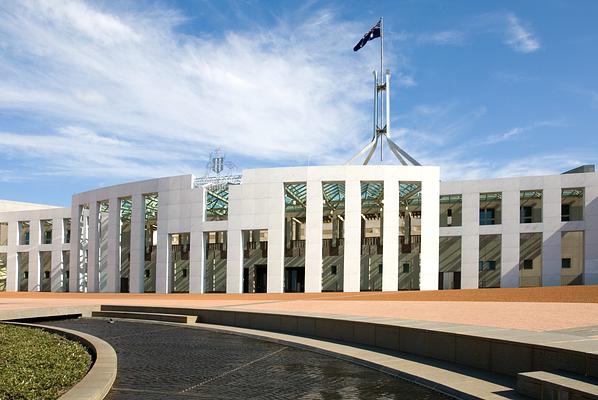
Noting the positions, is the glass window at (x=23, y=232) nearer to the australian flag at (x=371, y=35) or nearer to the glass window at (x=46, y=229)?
the glass window at (x=46, y=229)

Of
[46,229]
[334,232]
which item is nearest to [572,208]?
[334,232]

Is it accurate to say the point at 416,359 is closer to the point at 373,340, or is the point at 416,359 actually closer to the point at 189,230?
the point at 373,340

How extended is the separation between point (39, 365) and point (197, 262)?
40.9 m

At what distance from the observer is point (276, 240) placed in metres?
48.7

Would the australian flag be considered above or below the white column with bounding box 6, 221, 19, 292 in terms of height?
above

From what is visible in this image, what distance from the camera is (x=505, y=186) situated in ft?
173

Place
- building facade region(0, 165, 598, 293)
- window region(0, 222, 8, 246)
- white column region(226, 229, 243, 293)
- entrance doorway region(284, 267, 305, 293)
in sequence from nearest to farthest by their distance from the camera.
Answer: building facade region(0, 165, 598, 293) < white column region(226, 229, 243, 293) < entrance doorway region(284, 267, 305, 293) < window region(0, 222, 8, 246)

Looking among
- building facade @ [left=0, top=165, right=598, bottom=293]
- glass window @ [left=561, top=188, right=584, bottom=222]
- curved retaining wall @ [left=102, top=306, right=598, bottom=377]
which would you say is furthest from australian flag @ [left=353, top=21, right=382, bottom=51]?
curved retaining wall @ [left=102, top=306, right=598, bottom=377]

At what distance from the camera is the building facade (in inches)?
1909

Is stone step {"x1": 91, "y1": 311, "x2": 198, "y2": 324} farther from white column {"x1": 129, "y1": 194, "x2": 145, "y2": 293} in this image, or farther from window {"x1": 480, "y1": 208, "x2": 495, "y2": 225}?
window {"x1": 480, "y1": 208, "x2": 495, "y2": 225}

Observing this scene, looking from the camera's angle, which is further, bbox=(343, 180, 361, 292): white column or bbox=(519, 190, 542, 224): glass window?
bbox=(519, 190, 542, 224): glass window

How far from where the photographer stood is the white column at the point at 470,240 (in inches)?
2084

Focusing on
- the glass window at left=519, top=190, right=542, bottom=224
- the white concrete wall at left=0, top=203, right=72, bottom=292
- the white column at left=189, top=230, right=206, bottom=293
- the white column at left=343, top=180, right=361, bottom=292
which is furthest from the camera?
the white concrete wall at left=0, top=203, right=72, bottom=292

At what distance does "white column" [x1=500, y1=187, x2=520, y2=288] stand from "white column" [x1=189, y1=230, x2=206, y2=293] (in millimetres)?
26072
